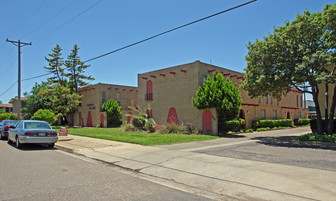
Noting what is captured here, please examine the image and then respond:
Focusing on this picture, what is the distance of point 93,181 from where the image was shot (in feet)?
22.0

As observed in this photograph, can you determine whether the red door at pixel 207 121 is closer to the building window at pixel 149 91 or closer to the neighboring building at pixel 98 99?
the building window at pixel 149 91

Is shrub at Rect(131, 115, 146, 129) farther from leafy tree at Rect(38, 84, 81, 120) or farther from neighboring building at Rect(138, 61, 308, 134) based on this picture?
leafy tree at Rect(38, 84, 81, 120)

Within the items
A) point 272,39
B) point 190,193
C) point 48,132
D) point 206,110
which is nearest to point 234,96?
point 206,110

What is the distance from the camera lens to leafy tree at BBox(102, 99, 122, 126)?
33.9 metres

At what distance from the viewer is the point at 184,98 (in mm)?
23094

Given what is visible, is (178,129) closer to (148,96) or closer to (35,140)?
(148,96)

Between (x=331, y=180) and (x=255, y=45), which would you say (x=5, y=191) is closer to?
(x=331, y=180)

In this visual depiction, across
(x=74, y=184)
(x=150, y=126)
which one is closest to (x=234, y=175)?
(x=74, y=184)

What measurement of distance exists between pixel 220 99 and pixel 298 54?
6.86 metres

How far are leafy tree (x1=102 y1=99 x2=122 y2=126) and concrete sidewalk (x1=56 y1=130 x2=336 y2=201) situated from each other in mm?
23348

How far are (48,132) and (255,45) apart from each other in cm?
1402

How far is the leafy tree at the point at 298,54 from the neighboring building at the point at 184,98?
20.4 ft

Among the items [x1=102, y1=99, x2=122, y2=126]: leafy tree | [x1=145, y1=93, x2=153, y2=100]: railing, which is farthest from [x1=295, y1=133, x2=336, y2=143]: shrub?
[x1=102, y1=99, x2=122, y2=126]: leafy tree

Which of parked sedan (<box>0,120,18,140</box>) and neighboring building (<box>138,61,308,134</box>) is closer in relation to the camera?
parked sedan (<box>0,120,18,140</box>)
